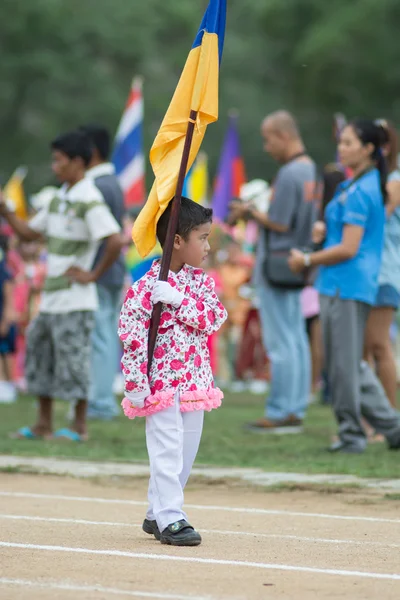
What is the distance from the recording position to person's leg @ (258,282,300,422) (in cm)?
1169

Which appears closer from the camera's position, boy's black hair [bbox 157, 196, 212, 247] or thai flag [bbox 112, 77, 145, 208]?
boy's black hair [bbox 157, 196, 212, 247]

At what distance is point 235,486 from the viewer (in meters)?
8.46

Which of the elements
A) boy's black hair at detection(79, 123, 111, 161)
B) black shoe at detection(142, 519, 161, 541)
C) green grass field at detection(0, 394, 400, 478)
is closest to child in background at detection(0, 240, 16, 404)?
green grass field at detection(0, 394, 400, 478)

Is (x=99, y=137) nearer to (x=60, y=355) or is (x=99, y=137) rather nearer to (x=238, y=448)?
(x=60, y=355)

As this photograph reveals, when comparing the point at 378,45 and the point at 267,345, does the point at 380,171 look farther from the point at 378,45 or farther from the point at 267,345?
the point at 378,45

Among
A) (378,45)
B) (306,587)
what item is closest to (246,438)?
(306,587)

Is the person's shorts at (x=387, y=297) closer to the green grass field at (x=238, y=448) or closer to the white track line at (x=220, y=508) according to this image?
the green grass field at (x=238, y=448)

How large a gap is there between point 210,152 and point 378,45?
22.8 ft

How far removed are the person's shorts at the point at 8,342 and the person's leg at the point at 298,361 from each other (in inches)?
187

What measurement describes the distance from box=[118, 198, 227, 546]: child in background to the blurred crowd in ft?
10.3

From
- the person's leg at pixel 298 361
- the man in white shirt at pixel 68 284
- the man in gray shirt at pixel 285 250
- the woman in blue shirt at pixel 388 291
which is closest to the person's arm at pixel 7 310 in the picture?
the man in gray shirt at pixel 285 250

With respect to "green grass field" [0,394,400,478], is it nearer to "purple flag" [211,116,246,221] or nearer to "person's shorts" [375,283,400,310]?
"person's shorts" [375,283,400,310]

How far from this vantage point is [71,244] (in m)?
10.6

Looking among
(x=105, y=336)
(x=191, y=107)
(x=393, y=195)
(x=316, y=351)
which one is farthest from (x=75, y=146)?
(x=316, y=351)
